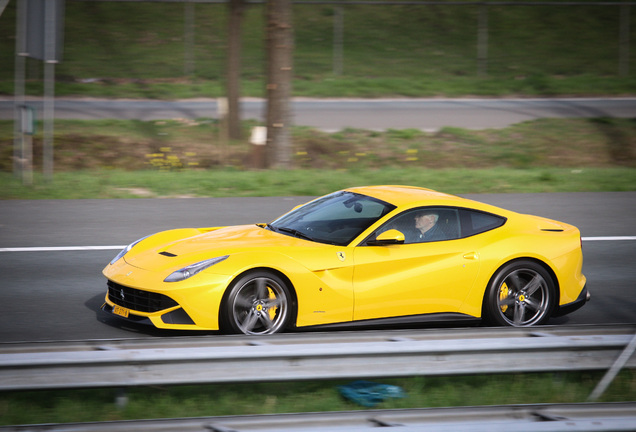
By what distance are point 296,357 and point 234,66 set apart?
14.1 m

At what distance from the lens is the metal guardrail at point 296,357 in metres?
4.64

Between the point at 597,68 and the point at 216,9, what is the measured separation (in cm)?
1533

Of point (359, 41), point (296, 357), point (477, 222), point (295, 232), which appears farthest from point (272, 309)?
point (359, 41)

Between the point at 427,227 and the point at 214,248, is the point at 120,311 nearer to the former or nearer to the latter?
the point at 214,248

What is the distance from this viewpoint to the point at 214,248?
22.1 feet

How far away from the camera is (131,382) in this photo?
184 inches

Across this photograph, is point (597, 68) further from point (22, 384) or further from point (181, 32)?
point (22, 384)

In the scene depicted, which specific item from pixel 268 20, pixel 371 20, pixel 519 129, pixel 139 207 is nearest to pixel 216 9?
pixel 371 20

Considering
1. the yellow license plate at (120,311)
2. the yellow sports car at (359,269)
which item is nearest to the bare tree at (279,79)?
the yellow sports car at (359,269)

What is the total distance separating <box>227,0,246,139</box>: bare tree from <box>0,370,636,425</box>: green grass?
13.5m

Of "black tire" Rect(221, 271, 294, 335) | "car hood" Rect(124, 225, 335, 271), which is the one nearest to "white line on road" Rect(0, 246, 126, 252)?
"car hood" Rect(124, 225, 335, 271)

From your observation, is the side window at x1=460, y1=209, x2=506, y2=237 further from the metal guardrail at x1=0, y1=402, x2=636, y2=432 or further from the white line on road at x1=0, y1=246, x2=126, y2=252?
the white line on road at x1=0, y1=246, x2=126, y2=252

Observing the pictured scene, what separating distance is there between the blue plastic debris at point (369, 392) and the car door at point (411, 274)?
1.34m

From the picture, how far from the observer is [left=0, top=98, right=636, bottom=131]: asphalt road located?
20953mm
